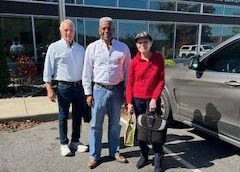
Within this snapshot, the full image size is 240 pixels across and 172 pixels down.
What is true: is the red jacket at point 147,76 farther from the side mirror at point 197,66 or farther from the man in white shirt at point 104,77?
the side mirror at point 197,66

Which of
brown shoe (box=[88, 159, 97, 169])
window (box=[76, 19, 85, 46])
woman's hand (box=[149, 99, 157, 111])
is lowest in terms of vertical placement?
brown shoe (box=[88, 159, 97, 169])

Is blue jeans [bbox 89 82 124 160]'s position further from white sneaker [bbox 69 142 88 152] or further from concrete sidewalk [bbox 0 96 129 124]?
concrete sidewalk [bbox 0 96 129 124]

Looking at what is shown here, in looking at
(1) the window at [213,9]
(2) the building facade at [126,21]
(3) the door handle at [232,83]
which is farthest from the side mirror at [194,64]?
(1) the window at [213,9]

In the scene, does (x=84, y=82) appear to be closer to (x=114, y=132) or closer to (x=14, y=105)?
(x=114, y=132)

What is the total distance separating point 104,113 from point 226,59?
1.88 meters

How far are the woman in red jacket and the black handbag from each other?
1.5 inches

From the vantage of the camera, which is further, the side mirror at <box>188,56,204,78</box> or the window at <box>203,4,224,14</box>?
the window at <box>203,4,224,14</box>

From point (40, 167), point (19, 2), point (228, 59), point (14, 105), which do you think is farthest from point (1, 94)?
point (19, 2)

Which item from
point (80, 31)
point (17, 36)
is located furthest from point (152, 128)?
point (80, 31)

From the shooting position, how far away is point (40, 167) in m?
4.18

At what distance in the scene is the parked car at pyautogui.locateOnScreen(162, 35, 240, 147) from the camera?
4074mm

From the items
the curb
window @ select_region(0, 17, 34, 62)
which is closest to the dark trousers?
the curb

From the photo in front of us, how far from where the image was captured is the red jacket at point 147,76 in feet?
12.6

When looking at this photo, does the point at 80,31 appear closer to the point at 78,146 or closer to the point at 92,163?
the point at 78,146
